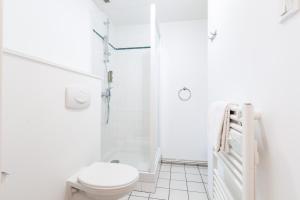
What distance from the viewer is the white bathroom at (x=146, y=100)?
65 centimetres

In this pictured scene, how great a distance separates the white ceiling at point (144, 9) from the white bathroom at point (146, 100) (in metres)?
0.02

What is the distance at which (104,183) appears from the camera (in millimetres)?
1184

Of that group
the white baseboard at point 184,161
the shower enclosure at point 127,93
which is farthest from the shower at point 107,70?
the white baseboard at point 184,161

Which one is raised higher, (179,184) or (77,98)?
(77,98)

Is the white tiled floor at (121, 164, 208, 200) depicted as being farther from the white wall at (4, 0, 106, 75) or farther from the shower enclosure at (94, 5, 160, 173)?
the white wall at (4, 0, 106, 75)

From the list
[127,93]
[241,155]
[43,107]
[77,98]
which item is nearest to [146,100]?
[127,93]

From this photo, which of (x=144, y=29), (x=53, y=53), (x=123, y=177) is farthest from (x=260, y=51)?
(x=144, y=29)

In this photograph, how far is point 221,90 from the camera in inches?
53.6

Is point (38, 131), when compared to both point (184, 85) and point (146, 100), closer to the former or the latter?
point (146, 100)

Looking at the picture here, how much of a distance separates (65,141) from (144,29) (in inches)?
71.9

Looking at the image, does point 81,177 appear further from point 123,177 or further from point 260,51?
point 260,51

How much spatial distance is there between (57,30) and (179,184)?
7.39ft

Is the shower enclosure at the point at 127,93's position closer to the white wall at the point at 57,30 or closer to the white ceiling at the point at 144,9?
the white ceiling at the point at 144,9

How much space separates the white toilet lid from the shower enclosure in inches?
34.1
